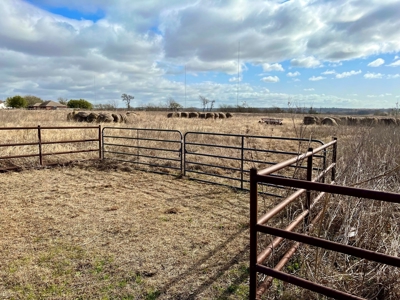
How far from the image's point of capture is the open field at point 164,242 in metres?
2.60

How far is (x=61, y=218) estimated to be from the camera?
443cm

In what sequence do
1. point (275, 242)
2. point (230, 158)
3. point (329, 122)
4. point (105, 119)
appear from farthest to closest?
1. point (329, 122)
2. point (105, 119)
3. point (230, 158)
4. point (275, 242)

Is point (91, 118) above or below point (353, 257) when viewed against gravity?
above

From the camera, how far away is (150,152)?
9664 mm

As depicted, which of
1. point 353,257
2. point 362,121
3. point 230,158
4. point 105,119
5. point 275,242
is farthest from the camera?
point 105,119

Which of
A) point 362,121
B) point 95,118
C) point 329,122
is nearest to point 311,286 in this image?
point 362,121

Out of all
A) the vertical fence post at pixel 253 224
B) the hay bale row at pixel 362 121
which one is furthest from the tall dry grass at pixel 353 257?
the hay bale row at pixel 362 121

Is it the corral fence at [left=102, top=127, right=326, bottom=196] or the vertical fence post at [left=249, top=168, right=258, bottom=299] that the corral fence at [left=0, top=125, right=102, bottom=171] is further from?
the vertical fence post at [left=249, top=168, right=258, bottom=299]

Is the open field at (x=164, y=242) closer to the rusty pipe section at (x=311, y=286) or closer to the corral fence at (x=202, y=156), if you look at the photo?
the rusty pipe section at (x=311, y=286)

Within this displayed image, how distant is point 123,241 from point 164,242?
1.75 ft

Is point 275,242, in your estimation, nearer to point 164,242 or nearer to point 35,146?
point 164,242

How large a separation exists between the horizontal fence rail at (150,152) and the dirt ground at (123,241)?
138 cm

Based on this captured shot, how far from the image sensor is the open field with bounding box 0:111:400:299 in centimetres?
260

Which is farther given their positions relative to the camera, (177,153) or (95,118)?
(95,118)
